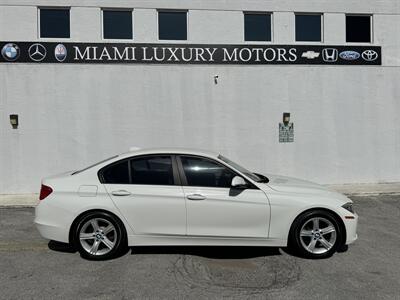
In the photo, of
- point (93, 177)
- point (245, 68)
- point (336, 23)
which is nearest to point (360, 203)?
point (245, 68)

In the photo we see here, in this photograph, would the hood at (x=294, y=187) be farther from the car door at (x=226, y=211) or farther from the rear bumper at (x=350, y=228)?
the rear bumper at (x=350, y=228)

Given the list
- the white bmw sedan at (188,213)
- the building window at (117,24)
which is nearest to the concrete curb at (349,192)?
the white bmw sedan at (188,213)

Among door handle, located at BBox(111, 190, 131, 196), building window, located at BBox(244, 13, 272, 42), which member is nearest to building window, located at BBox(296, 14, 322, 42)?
building window, located at BBox(244, 13, 272, 42)

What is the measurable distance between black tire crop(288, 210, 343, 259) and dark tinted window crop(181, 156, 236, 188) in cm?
111

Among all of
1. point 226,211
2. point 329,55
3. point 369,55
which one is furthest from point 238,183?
point 369,55

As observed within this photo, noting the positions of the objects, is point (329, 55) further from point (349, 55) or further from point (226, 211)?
point (226, 211)

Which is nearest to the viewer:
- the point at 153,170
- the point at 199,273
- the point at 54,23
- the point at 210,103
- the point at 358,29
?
the point at 199,273

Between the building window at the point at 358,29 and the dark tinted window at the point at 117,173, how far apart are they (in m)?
9.76

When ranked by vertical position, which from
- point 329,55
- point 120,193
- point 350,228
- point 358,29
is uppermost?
point 358,29

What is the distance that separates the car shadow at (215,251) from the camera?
19.2ft

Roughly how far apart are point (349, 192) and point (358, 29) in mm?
5306

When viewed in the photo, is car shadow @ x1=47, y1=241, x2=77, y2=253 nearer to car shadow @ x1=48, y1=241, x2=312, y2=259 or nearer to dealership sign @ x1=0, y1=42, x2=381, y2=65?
car shadow @ x1=48, y1=241, x2=312, y2=259

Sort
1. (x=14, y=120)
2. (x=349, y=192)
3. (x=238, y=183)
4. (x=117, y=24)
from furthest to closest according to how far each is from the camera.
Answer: (x=117, y=24) < (x=14, y=120) < (x=349, y=192) < (x=238, y=183)

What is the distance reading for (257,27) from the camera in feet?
41.1
